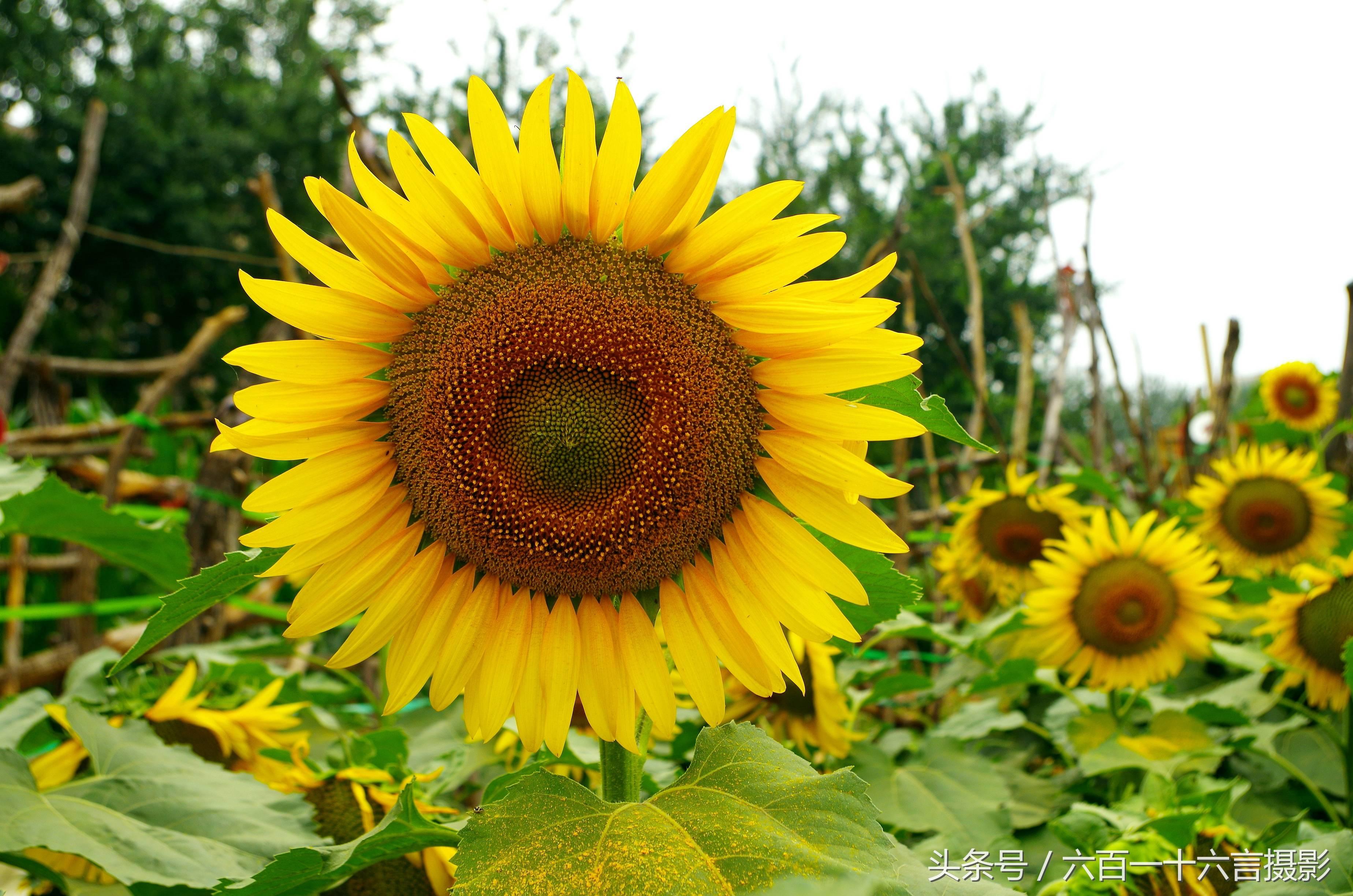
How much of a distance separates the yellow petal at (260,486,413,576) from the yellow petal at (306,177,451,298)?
0.19 m

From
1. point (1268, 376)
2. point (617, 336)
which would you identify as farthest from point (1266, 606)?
point (1268, 376)

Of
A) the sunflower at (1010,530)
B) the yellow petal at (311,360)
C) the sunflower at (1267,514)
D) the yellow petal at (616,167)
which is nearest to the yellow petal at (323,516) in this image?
the yellow petal at (311,360)

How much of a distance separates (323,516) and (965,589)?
2.28 m

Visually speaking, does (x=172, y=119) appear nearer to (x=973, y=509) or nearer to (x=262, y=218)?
(x=262, y=218)

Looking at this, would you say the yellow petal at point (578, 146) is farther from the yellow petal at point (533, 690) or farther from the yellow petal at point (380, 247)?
the yellow petal at point (533, 690)

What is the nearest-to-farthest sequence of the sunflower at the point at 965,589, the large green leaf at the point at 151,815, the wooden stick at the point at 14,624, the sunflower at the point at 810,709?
1. the large green leaf at the point at 151,815
2. the sunflower at the point at 810,709
3. the wooden stick at the point at 14,624
4. the sunflower at the point at 965,589

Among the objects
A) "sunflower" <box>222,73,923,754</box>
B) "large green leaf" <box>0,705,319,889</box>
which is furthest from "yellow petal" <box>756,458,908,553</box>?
"large green leaf" <box>0,705,319,889</box>

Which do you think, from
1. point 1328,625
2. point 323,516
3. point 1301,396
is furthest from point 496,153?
point 1301,396

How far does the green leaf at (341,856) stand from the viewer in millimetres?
795

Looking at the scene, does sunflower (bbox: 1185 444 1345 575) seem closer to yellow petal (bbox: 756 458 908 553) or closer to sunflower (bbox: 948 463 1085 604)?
sunflower (bbox: 948 463 1085 604)

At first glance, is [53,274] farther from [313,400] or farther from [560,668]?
[560,668]

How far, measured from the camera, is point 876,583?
0.98 meters

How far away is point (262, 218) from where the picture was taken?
63.2ft

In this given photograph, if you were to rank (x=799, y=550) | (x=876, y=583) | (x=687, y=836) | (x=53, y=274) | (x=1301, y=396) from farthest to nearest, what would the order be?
1. (x=1301, y=396)
2. (x=53, y=274)
3. (x=876, y=583)
4. (x=799, y=550)
5. (x=687, y=836)
